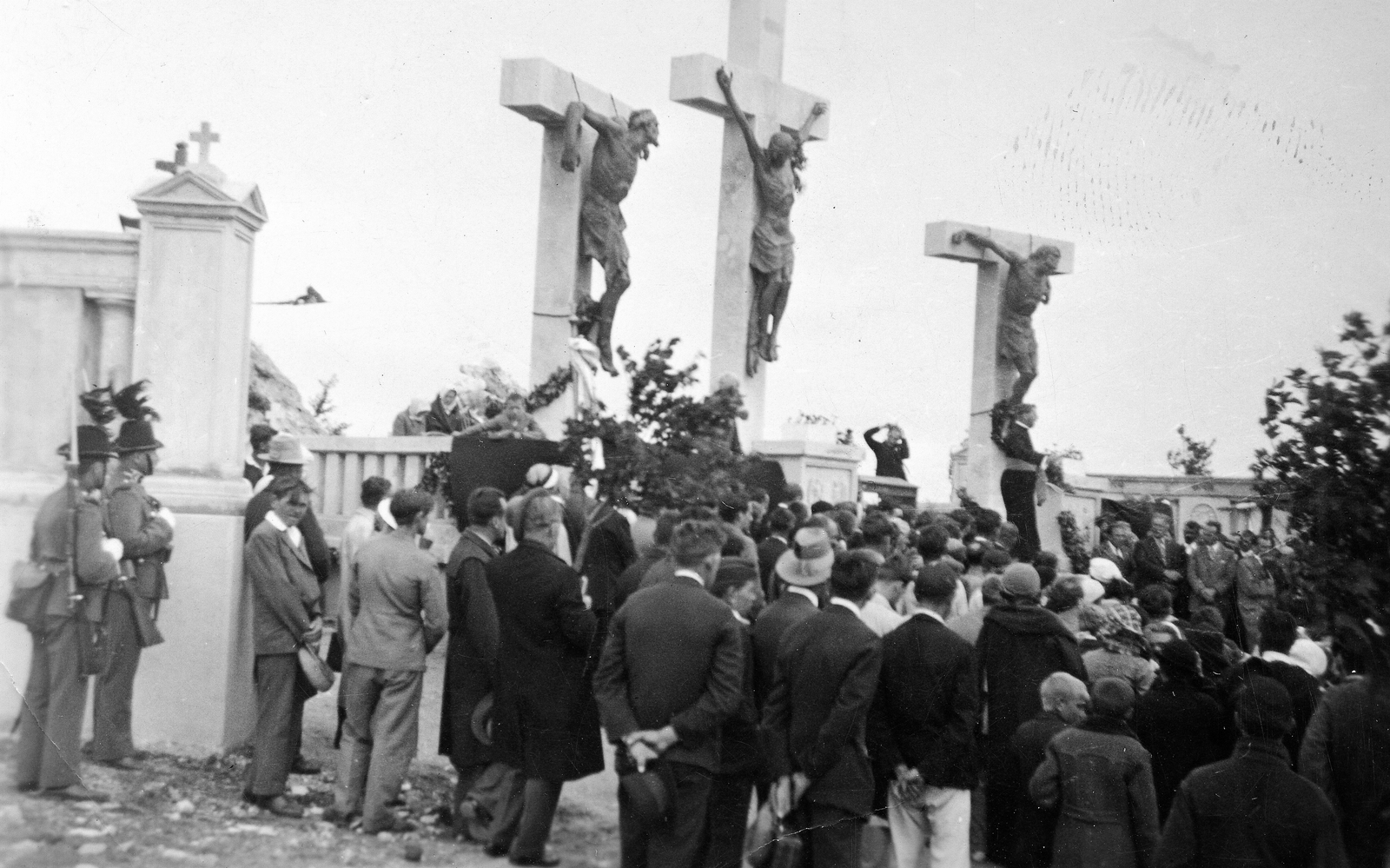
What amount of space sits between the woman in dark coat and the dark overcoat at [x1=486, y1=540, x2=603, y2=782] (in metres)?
2.36

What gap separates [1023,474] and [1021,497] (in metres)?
0.28

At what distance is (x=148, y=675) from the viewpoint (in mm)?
7645

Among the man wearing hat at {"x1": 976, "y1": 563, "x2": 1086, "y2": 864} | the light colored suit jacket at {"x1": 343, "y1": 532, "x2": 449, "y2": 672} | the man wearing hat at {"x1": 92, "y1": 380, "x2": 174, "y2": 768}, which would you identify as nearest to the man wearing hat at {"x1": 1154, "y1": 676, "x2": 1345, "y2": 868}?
the man wearing hat at {"x1": 976, "y1": 563, "x2": 1086, "y2": 864}

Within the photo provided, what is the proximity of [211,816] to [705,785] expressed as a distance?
2576mm

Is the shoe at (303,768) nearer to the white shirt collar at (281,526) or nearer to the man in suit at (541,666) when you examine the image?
the white shirt collar at (281,526)

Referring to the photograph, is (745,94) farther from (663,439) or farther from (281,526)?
(281,526)

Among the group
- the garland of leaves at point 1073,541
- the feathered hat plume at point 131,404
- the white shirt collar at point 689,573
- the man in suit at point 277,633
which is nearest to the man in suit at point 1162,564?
the garland of leaves at point 1073,541

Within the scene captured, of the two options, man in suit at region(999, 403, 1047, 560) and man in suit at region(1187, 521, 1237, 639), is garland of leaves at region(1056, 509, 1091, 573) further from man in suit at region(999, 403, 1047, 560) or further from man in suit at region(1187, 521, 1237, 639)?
man in suit at region(1187, 521, 1237, 639)

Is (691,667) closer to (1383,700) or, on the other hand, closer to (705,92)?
(1383,700)

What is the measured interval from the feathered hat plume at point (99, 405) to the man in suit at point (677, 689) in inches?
121

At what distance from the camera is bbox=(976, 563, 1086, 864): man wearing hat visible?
6621mm

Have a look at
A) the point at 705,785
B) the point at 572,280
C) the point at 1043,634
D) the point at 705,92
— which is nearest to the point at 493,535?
the point at 705,785

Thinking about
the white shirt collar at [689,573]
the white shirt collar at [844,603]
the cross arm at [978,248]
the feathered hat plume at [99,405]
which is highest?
the cross arm at [978,248]

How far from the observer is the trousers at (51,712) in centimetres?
654
